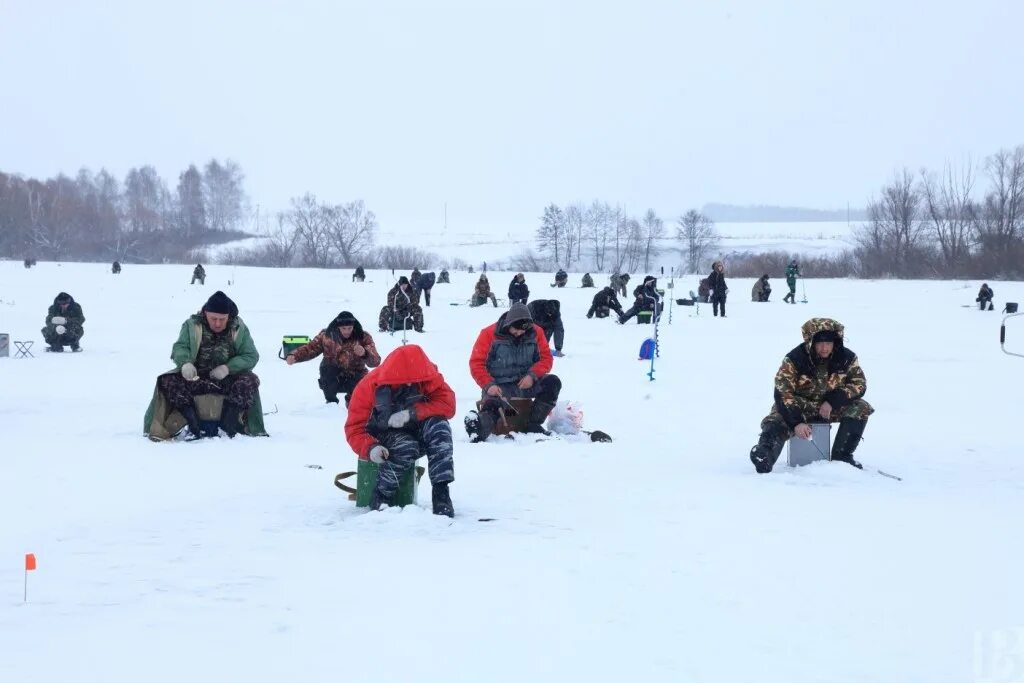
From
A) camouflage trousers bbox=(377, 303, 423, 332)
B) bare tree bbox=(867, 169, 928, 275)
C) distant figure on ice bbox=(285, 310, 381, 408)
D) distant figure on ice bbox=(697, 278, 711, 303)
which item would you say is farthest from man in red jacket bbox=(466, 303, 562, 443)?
bare tree bbox=(867, 169, 928, 275)

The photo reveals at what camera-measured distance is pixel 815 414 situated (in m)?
7.98

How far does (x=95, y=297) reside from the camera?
127 feet

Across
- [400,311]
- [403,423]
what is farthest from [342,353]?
[400,311]

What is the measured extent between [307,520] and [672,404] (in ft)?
26.8

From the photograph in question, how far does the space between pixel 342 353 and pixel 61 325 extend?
9.64m

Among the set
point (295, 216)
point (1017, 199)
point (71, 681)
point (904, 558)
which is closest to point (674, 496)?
point (904, 558)

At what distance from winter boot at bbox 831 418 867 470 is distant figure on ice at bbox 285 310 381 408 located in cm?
489

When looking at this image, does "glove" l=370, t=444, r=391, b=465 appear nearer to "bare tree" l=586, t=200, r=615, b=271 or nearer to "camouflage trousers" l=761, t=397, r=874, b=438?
"camouflage trousers" l=761, t=397, r=874, b=438

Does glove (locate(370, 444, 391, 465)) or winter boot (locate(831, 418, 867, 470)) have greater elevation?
glove (locate(370, 444, 391, 465))

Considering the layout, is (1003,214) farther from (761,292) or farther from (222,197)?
(222,197)

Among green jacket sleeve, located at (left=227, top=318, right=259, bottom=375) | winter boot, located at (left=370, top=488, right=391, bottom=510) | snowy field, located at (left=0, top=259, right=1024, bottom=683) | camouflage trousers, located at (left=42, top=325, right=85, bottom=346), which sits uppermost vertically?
green jacket sleeve, located at (left=227, top=318, right=259, bottom=375)

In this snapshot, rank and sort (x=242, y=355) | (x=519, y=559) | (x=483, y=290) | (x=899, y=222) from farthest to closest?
(x=899, y=222) → (x=483, y=290) → (x=242, y=355) → (x=519, y=559)

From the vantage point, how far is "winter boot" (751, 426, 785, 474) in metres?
7.86

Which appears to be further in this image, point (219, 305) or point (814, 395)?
point (219, 305)
